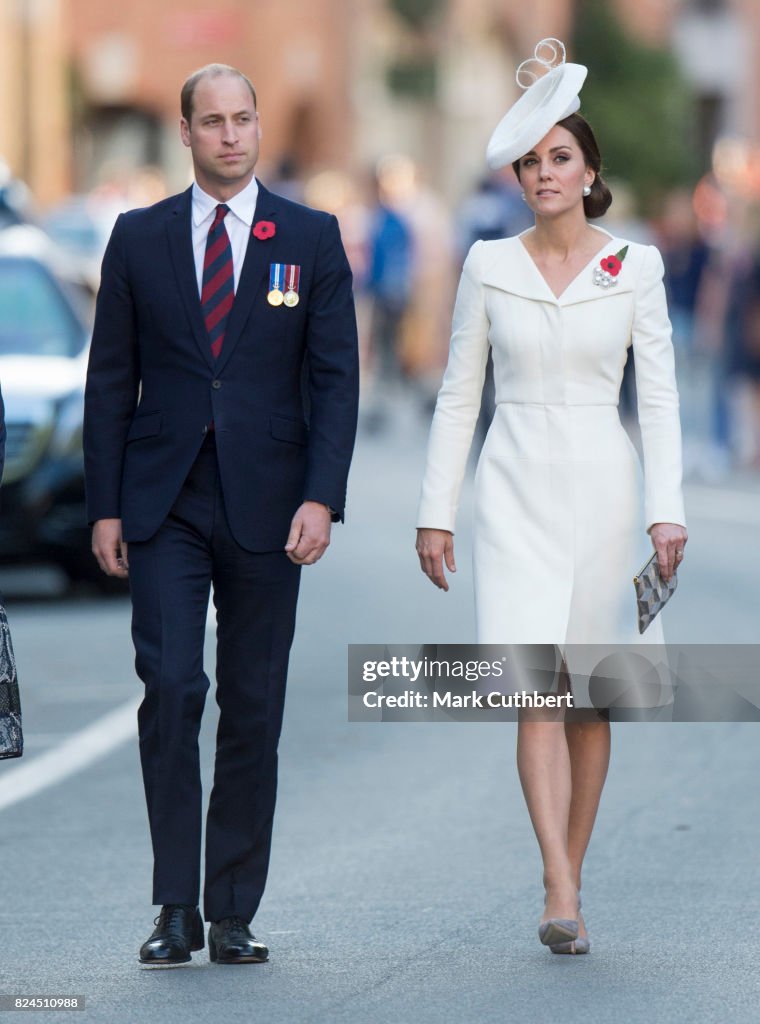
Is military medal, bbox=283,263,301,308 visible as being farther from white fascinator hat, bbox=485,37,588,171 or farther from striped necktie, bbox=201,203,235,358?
white fascinator hat, bbox=485,37,588,171

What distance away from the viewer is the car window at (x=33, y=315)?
13836 mm

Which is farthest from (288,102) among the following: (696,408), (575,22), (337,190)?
(696,408)

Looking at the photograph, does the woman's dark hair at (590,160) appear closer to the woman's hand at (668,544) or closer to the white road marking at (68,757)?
the woman's hand at (668,544)

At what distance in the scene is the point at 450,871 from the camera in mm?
7367

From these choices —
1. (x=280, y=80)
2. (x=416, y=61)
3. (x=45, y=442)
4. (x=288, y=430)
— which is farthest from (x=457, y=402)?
(x=280, y=80)

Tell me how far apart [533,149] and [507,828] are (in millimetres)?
2468

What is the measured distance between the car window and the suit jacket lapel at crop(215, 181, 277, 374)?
25.0 ft

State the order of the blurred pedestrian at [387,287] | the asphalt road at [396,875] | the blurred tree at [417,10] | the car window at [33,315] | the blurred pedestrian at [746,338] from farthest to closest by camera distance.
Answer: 1. the blurred tree at [417,10]
2. the blurred pedestrian at [387,287]
3. the blurred pedestrian at [746,338]
4. the car window at [33,315]
5. the asphalt road at [396,875]

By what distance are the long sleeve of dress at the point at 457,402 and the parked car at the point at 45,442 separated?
672 cm

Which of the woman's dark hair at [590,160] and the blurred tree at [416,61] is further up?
the blurred tree at [416,61]

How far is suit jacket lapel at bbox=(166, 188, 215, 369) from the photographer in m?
6.18

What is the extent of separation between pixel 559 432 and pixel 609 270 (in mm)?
389

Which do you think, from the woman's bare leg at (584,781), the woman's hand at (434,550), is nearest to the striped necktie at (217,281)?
the woman's hand at (434,550)

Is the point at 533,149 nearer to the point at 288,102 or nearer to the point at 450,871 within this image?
the point at 450,871
